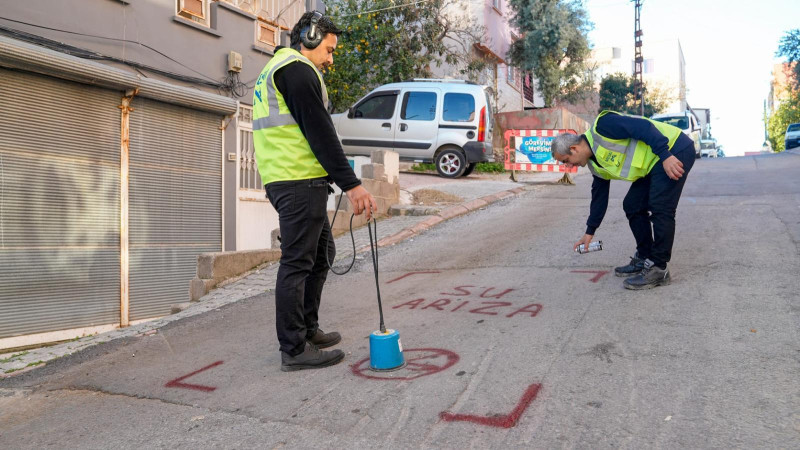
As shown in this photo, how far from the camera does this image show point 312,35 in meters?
3.53

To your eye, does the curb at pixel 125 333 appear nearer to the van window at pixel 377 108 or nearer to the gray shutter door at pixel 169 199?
the gray shutter door at pixel 169 199

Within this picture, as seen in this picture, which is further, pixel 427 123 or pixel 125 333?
pixel 427 123

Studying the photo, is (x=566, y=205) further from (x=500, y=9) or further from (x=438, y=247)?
(x=500, y=9)

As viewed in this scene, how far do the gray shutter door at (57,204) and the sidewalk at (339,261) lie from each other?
0.65m

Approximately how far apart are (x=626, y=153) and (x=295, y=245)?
2696 millimetres

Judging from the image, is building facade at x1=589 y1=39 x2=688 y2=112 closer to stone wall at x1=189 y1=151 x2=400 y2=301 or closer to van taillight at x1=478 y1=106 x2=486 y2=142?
van taillight at x1=478 y1=106 x2=486 y2=142

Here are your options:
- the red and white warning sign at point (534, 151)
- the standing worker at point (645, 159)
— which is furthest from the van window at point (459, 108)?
the standing worker at point (645, 159)

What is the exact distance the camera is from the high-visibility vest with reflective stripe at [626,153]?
4723 millimetres

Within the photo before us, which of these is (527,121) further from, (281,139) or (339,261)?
(281,139)

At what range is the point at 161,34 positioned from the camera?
32.0 ft

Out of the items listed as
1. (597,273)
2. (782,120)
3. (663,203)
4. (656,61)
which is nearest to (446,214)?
(597,273)

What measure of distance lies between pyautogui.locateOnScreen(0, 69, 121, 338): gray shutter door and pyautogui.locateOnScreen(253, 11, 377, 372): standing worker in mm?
5429

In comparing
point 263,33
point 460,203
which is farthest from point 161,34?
point 460,203

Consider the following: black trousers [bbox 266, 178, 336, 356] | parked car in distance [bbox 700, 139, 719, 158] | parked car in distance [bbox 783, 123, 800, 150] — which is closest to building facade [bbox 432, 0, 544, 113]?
parked car in distance [bbox 783, 123, 800, 150]
